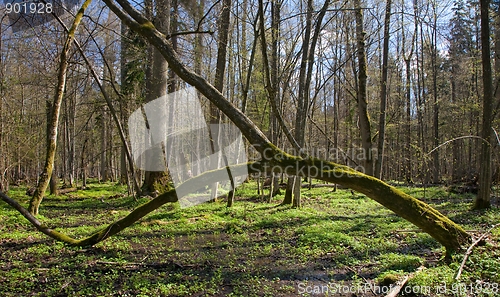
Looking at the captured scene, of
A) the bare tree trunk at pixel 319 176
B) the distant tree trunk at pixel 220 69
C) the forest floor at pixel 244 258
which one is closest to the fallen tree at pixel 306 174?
the bare tree trunk at pixel 319 176

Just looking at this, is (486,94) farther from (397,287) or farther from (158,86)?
(158,86)

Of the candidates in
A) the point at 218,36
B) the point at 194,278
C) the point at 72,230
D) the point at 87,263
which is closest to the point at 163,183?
the point at 72,230

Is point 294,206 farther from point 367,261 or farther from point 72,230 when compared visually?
point 72,230

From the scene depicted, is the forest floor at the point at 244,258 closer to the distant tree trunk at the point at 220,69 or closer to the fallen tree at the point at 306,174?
the fallen tree at the point at 306,174

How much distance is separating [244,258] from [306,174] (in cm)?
215

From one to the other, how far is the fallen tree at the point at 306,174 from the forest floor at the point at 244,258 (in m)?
0.41

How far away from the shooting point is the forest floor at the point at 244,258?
12.5 feet

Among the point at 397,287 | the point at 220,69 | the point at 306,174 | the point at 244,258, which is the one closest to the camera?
the point at 397,287

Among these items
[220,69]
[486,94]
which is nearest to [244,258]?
[220,69]

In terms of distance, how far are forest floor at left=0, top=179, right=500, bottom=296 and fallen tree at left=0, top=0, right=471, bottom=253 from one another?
0.41 m

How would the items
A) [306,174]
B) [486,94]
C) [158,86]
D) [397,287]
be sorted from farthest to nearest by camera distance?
[158,86]
[486,94]
[306,174]
[397,287]

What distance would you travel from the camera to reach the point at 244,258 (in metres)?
5.35

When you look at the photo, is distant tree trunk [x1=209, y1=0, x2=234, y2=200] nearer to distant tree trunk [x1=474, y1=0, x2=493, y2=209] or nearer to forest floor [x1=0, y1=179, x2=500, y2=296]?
forest floor [x1=0, y1=179, x2=500, y2=296]

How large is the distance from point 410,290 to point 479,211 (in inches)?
267
